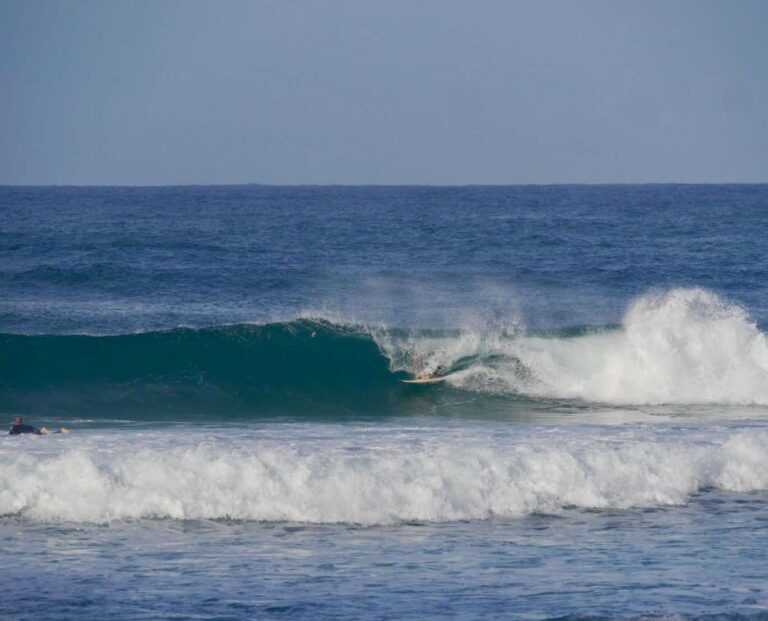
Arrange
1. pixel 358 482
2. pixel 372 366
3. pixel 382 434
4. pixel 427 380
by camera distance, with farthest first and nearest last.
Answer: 1. pixel 372 366
2. pixel 427 380
3. pixel 382 434
4. pixel 358 482

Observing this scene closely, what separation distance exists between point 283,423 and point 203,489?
231 inches

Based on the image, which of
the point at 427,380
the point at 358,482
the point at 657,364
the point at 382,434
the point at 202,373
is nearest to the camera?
the point at 358,482

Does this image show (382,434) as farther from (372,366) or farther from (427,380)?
(372,366)

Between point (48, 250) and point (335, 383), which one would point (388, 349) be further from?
point (48, 250)

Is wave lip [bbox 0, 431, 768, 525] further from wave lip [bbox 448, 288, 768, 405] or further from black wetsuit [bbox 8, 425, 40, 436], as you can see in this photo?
wave lip [bbox 448, 288, 768, 405]

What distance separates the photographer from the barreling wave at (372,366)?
2295 cm

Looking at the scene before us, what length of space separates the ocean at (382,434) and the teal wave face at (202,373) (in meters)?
0.08

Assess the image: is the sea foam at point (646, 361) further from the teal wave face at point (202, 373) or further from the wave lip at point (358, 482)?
the wave lip at point (358, 482)

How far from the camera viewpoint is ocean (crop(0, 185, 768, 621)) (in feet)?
38.3

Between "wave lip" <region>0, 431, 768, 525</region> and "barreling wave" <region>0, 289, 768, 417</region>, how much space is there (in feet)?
20.8

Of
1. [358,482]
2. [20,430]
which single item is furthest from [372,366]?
[358,482]

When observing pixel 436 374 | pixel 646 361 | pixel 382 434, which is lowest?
pixel 382 434

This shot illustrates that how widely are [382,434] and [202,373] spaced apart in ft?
23.0

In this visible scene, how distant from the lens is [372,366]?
25422mm
